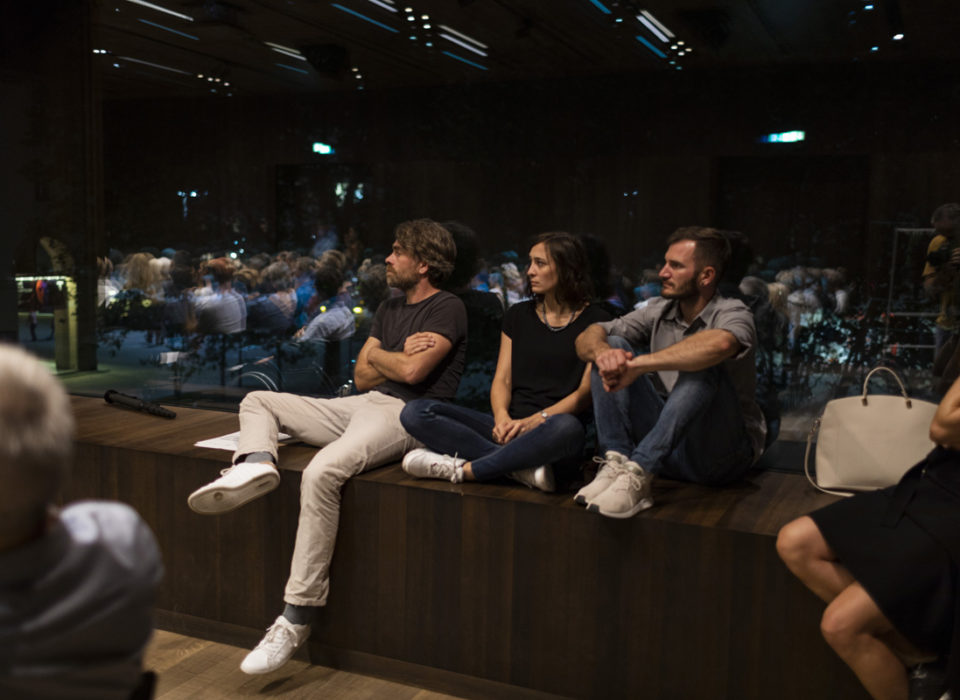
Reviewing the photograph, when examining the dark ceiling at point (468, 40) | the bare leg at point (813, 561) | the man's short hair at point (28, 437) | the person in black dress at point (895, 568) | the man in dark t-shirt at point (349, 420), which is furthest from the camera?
the dark ceiling at point (468, 40)

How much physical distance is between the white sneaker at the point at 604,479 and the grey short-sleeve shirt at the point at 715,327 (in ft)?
1.29

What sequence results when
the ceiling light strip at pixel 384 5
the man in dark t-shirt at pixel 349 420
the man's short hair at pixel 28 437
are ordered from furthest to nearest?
1. the ceiling light strip at pixel 384 5
2. the man in dark t-shirt at pixel 349 420
3. the man's short hair at pixel 28 437

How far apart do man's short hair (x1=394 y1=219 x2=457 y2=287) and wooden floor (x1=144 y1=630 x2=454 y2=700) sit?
4.73ft

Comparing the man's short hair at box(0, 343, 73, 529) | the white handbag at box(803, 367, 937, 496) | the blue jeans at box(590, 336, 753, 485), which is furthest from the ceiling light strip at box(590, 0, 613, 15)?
the man's short hair at box(0, 343, 73, 529)

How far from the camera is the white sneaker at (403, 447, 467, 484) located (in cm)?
280

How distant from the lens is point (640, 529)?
8.16 feet

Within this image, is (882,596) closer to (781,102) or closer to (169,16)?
(781,102)

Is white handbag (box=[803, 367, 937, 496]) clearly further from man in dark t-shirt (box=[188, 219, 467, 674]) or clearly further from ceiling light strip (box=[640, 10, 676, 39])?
ceiling light strip (box=[640, 10, 676, 39])

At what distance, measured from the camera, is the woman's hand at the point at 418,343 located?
10.3 ft

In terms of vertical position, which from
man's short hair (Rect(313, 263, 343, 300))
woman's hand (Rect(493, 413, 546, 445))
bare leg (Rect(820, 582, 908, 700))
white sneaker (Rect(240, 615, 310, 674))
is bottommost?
white sneaker (Rect(240, 615, 310, 674))

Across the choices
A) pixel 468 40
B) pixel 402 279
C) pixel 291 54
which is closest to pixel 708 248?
pixel 402 279

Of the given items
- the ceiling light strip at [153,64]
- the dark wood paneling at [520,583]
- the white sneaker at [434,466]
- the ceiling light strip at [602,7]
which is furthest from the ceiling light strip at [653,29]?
the ceiling light strip at [153,64]

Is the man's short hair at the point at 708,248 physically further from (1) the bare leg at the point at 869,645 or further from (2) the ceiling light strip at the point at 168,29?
(2) the ceiling light strip at the point at 168,29

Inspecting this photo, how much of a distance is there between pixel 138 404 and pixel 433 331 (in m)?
1.60
